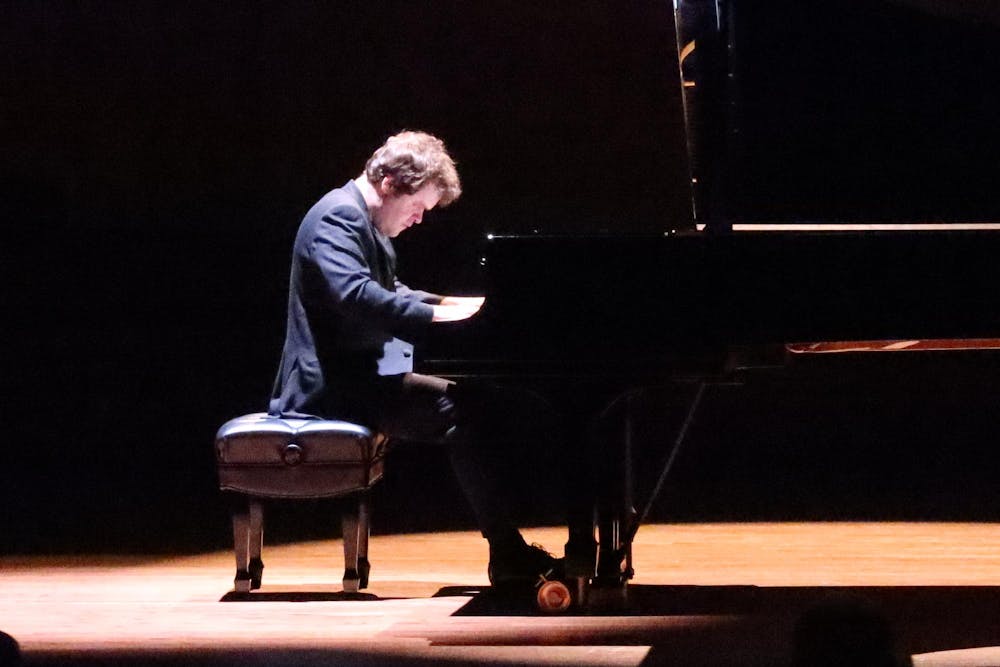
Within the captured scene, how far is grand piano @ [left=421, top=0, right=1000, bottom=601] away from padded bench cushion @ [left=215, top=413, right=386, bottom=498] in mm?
461

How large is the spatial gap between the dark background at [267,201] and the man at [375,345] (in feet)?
5.72

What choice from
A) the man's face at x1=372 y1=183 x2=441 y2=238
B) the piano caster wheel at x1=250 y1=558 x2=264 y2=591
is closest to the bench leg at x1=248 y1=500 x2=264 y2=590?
the piano caster wheel at x1=250 y1=558 x2=264 y2=591

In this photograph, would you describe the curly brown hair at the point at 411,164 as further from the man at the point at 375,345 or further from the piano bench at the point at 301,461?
the piano bench at the point at 301,461

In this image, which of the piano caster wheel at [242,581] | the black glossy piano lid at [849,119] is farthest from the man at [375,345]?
the black glossy piano lid at [849,119]

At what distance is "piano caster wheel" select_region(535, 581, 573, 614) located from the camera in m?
3.16

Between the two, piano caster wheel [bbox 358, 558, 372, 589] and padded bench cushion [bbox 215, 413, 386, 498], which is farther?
piano caster wheel [bbox 358, 558, 372, 589]

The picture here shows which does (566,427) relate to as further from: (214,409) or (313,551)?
(214,409)

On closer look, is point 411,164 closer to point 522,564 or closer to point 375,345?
point 375,345

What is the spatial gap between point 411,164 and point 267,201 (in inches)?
95.5

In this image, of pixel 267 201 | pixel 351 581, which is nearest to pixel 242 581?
pixel 351 581

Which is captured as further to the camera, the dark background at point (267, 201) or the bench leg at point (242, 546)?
the dark background at point (267, 201)

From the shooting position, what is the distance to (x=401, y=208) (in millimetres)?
3531

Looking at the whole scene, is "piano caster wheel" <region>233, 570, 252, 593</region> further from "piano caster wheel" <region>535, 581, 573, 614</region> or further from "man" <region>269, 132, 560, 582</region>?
"piano caster wheel" <region>535, 581, 573, 614</region>

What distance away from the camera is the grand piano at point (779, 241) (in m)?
2.92
